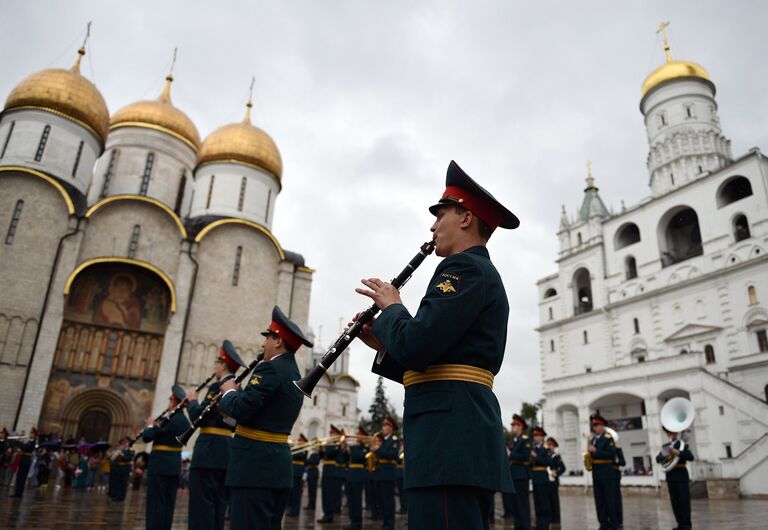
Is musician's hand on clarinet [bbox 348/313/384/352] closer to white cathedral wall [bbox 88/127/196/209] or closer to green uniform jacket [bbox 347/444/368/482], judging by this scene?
green uniform jacket [bbox 347/444/368/482]

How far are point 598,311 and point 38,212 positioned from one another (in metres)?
34.4

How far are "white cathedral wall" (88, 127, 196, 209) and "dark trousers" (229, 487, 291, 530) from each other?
89.3 ft

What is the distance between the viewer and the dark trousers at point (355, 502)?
1057cm

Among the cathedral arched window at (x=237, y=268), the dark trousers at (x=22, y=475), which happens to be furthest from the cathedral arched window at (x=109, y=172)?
the dark trousers at (x=22, y=475)

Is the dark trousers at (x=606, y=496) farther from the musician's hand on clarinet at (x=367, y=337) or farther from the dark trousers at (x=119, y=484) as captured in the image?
the dark trousers at (x=119, y=484)

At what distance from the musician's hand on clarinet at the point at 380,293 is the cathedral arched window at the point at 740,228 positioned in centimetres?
3559

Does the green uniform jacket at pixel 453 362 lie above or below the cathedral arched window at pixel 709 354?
below

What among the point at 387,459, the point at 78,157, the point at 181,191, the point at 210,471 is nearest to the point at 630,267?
the point at 181,191

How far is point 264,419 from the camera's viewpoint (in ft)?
15.0

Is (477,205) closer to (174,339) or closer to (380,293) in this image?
(380,293)

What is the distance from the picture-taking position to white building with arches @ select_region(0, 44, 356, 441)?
842 inches

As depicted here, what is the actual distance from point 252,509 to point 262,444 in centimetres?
51

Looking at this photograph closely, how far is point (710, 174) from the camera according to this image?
32875 millimetres

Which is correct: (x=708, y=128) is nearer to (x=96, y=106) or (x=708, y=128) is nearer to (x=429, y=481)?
(x=96, y=106)
